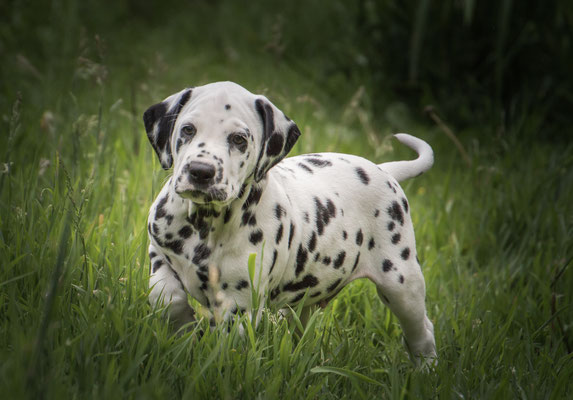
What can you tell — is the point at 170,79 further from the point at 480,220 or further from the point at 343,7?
the point at 480,220

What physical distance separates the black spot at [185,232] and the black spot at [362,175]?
108cm

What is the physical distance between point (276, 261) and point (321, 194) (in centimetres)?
53

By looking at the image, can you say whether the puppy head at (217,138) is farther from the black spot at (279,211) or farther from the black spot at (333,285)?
the black spot at (333,285)

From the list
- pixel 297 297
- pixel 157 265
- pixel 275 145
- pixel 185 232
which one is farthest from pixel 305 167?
pixel 157 265

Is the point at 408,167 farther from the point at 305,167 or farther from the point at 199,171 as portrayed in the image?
the point at 199,171

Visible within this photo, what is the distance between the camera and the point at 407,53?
8164mm

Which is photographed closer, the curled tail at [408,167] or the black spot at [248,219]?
the black spot at [248,219]

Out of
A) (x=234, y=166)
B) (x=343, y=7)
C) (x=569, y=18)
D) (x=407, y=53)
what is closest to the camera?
(x=234, y=166)

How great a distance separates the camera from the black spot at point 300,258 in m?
3.29

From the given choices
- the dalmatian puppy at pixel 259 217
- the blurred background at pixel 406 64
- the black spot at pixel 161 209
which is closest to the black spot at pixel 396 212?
the dalmatian puppy at pixel 259 217

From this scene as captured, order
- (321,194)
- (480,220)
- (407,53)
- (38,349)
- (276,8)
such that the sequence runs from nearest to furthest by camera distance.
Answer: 1. (38,349)
2. (321,194)
3. (480,220)
4. (407,53)
5. (276,8)

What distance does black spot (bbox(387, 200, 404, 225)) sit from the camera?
11.9ft

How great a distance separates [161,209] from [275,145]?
0.63 metres

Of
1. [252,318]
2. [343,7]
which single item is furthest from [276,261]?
[343,7]
